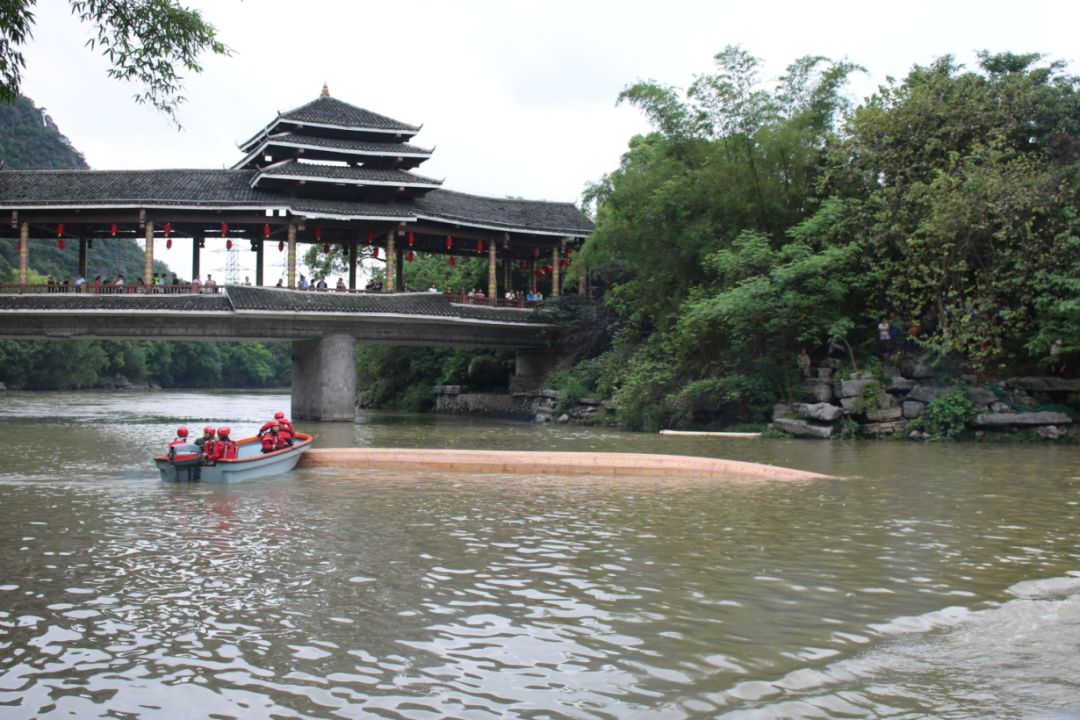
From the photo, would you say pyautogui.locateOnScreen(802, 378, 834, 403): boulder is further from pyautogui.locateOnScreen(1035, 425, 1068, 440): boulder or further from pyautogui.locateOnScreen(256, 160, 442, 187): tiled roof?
pyautogui.locateOnScreen(256, 160, 442, 187): tiled roof

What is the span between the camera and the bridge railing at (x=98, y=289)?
31.2 metres

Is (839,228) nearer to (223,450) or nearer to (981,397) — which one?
(981,397)

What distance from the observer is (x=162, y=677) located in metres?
5.76

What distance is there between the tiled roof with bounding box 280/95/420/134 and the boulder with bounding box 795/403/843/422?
19353mm

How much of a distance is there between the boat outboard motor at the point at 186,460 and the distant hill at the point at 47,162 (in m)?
67.9

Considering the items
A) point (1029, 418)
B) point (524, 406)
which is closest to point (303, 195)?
point (524, 406)

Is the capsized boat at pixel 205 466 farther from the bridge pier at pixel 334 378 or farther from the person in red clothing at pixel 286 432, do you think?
the bridge pier at pixel 334 378

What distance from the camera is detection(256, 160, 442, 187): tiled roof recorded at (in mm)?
33375

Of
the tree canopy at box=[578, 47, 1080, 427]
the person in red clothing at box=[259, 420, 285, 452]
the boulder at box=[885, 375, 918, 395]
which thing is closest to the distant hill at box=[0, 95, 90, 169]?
the tree canopy at box=[578, 47, 1080, 427]

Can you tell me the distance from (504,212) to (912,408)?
2041 centimetres

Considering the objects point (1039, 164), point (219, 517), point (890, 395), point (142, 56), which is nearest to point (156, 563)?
point (219, 517)

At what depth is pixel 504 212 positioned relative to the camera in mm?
39531

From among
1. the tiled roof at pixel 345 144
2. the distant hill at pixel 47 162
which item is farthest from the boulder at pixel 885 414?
the distant hill at pixel 47 162

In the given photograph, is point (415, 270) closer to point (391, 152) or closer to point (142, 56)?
point (391, 152)
